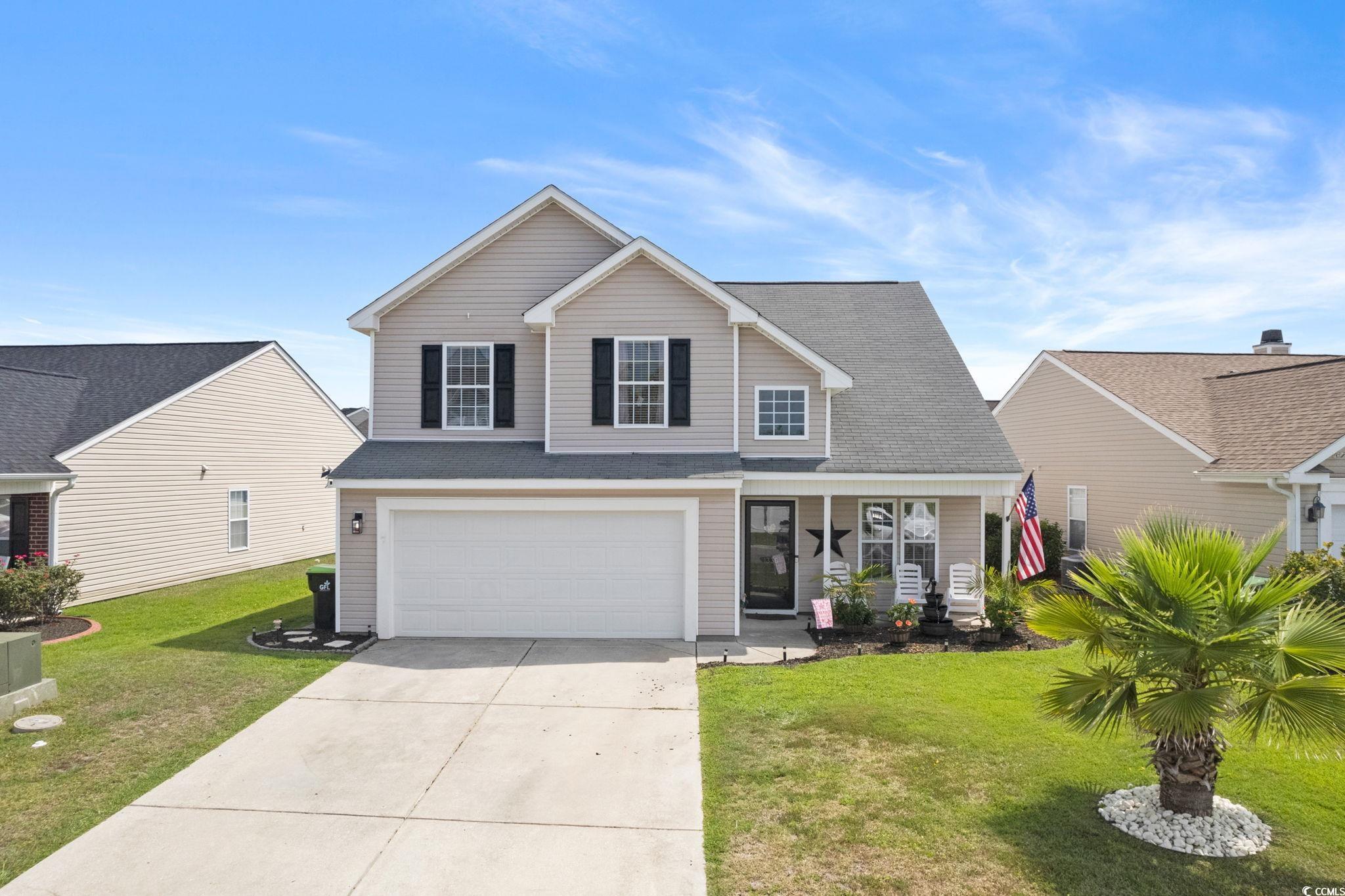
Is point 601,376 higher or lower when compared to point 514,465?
higher

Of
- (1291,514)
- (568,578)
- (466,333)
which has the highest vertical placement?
(466,333)

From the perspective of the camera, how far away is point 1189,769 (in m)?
5.79

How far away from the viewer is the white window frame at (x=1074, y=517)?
65.1 feet

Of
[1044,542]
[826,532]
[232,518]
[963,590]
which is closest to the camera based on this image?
[826,532]

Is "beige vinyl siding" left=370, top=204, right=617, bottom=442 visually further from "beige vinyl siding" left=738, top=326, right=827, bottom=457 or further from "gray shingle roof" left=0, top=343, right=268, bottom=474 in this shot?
"gray shingle roof" left=0, top=343, right=268, bottom=474

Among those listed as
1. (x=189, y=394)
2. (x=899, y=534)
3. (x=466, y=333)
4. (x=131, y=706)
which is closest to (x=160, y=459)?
(x=189, y=394)

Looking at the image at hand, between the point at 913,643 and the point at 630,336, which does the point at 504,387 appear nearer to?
the point at 630,336

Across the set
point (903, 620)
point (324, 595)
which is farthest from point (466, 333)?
point (903, 620)

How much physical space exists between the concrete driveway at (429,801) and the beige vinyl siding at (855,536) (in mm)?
4714

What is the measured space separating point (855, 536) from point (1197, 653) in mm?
8983

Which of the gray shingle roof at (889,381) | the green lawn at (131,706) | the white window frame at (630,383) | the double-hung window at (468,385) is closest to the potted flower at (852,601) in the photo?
the gray shingle roof at (889,381)

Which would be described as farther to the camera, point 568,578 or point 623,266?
point 623,266

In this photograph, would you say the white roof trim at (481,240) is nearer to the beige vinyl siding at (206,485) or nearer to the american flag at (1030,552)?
the beige vinyl siding at (206,485)

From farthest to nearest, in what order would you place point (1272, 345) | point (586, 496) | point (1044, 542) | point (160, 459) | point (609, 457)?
point (1272, 345), point (1044, 542), point (160, 459), point (609, 457), point (586, 496)
